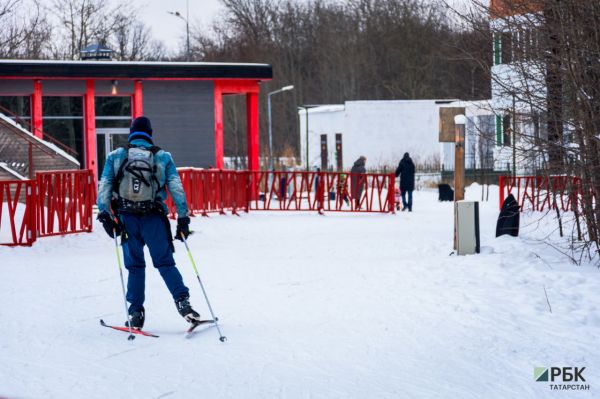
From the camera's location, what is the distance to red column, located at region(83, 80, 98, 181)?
31.2 meters

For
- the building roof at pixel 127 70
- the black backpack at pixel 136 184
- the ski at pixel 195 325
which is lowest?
the ski at pixel 195 325

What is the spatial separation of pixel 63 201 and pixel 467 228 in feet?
22.5

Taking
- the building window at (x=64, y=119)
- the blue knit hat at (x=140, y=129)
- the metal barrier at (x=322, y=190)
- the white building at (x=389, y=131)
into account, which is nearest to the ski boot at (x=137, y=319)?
the blue knit hat at (x=140, y=129)

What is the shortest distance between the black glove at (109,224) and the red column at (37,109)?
871 inches

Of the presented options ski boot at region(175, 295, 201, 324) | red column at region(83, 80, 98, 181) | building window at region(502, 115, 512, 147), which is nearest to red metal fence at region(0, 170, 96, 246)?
building window at region(502, 115, 512, 147)

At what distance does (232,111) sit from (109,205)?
6311 cm

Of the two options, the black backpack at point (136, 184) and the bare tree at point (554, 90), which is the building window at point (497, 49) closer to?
the bare tree at point (554, 90)

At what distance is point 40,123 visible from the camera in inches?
1196

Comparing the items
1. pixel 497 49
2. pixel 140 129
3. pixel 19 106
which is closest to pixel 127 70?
pixel 19 106

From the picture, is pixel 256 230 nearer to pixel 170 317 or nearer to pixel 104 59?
pixel 170 317

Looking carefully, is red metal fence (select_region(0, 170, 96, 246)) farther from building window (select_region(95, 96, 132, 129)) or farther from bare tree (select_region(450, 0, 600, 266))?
building window (select_region(95, 96, 132, 129))

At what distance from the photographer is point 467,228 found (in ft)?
46.6

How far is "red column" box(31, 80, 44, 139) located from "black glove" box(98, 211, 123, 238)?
871 inches

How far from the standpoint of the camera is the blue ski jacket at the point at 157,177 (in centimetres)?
879
